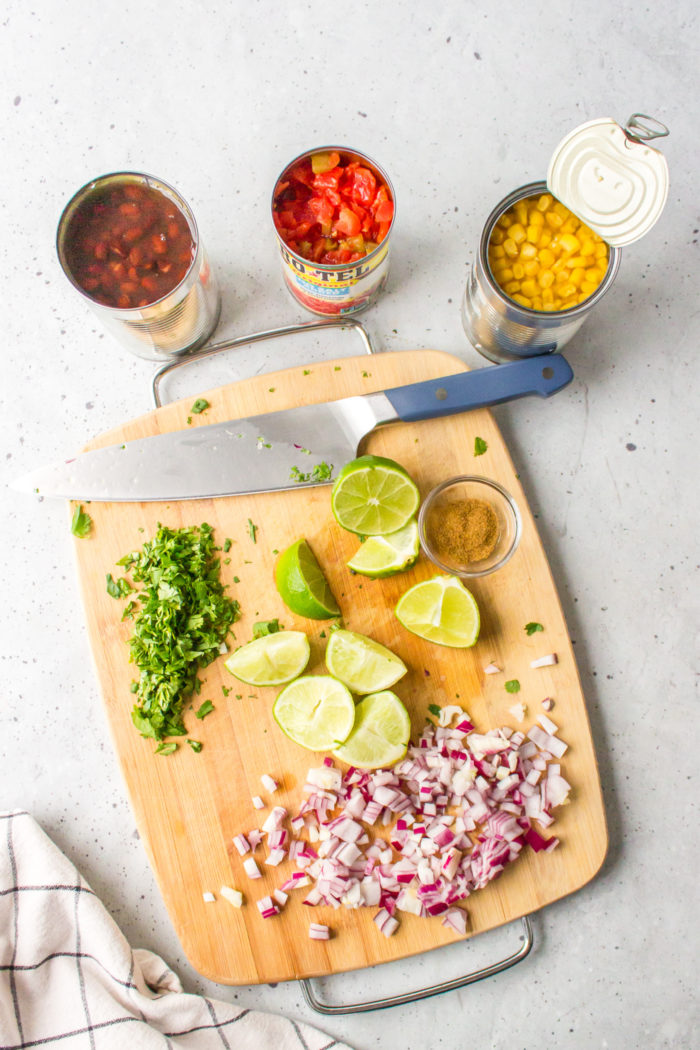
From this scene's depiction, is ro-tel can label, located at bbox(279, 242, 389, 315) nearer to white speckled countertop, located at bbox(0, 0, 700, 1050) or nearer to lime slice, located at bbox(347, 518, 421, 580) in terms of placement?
white speckled countertop, located at bbox(0, 0, 700, 1050)

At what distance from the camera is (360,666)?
1798 millimetres

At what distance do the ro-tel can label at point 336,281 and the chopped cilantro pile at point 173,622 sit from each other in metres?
0.64

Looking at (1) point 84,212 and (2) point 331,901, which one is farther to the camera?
(2) point 331,901

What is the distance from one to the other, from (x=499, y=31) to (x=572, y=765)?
1940mm

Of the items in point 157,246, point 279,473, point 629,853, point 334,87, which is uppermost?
point 334,87

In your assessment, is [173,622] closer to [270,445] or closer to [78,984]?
[270,445]

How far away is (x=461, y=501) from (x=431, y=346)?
1.53 ft

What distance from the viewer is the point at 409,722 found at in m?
1.78

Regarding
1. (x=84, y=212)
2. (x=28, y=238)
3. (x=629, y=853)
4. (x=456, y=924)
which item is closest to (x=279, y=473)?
(x=84, y=212)

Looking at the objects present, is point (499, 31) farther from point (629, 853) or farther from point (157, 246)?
point (629, 853)

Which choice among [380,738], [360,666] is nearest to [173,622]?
[360,666]

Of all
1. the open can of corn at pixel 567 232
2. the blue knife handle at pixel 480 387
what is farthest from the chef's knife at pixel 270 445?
the open can of corn at pixel 567 232

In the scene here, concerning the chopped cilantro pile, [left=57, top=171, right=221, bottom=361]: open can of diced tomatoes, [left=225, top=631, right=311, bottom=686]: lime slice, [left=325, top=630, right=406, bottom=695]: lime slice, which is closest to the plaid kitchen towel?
the chopped cilantro pile

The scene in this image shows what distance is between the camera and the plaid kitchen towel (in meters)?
1.79
